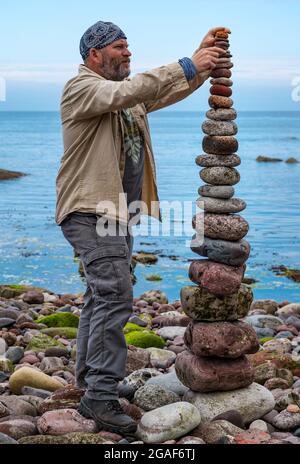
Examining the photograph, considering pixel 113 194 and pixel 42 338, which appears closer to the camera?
pixel 113 194

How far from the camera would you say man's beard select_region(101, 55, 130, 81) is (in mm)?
6961

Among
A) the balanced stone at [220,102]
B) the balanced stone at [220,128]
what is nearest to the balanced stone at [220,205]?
the balanced stone at [220,128]

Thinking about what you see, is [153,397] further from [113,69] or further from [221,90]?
[113,69]

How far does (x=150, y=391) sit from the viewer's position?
24.3ft

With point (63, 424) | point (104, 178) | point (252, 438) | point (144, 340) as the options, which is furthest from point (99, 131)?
point (144, 340)

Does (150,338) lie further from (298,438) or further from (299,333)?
(298,438)

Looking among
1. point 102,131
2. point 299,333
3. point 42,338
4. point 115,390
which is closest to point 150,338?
point 42,338

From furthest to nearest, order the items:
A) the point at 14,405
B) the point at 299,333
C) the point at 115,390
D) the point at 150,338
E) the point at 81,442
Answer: the point at 299,333 < the point at 150,338 < the point at 14,405 < the point at 115,390 < the point at 81,442

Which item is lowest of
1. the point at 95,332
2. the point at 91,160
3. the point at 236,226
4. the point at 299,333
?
the point at 299,333

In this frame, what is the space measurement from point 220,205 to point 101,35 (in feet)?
5.23

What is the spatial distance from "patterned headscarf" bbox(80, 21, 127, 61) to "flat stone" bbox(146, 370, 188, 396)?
2814 millimetres

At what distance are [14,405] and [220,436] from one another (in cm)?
180

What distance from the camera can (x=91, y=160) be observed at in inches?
268

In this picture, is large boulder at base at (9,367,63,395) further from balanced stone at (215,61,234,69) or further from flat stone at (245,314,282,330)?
flat stone at (245,314,282,330)
